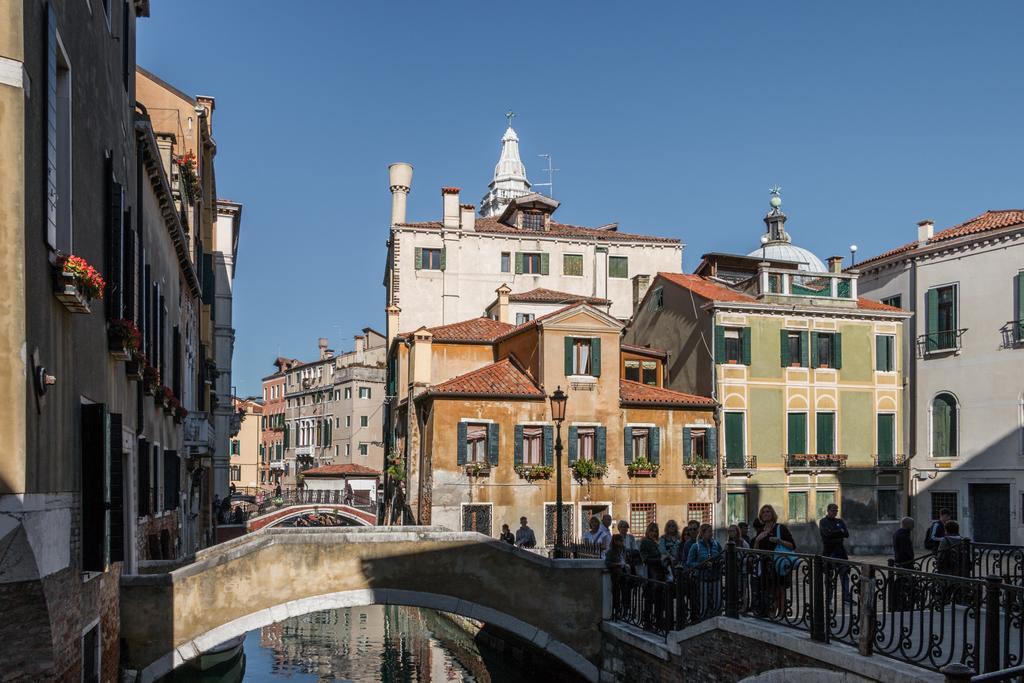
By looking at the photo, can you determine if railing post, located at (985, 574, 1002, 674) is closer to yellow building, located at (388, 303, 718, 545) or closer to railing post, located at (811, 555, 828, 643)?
railing post, located at (811, 555, 828, 643)

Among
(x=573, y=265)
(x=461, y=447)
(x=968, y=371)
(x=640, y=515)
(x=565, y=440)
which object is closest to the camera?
(x=461, y=447)

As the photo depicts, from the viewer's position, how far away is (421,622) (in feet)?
106

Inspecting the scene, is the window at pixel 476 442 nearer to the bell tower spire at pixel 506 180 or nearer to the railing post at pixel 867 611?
the railing post at pixel 867 611

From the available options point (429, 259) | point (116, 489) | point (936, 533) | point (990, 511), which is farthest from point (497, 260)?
point (116, 489)

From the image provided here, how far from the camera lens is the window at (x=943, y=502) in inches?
1248

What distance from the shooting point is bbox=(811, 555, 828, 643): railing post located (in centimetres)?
1188

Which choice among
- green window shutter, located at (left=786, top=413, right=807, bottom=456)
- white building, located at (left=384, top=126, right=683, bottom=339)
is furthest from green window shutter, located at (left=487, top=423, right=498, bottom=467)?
white building, located at (left=384, top=126, right=683, bottom=339)

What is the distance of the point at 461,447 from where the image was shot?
2942 cm

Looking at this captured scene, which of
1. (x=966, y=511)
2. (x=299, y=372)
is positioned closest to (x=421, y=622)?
(x=966, y=511)

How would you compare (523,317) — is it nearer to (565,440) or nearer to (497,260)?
(497,260)

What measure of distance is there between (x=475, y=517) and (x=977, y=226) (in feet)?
55.3

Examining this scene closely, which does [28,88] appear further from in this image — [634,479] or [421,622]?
[421,622]

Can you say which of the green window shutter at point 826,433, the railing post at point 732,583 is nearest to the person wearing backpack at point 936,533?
the railing post at point 732,583

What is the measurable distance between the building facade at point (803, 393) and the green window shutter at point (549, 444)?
16.7 ft
